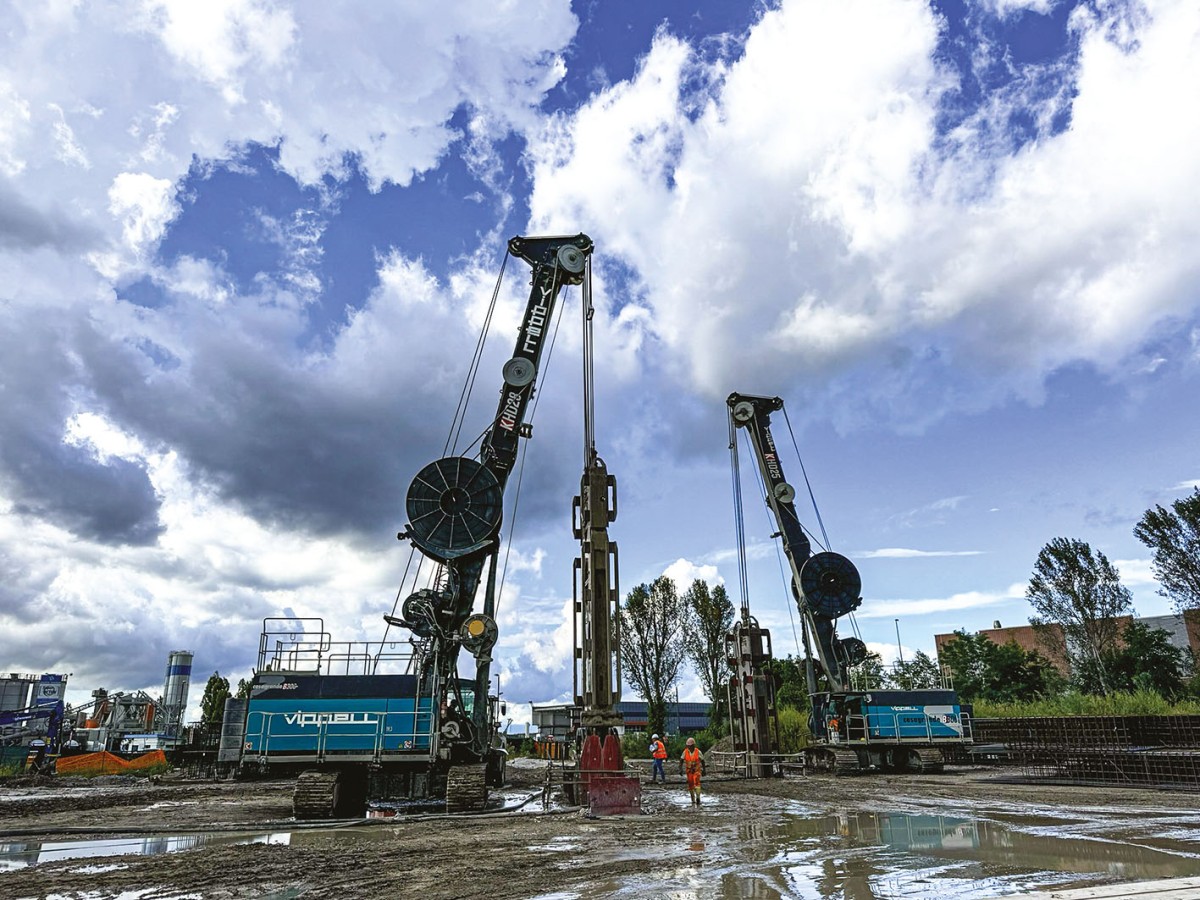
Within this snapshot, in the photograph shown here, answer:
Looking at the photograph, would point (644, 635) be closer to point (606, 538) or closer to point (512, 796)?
point (512, 796)

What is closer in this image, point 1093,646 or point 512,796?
point 512,796

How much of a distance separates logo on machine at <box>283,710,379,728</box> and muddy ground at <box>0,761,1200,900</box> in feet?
5.89

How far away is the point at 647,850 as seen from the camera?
35.1ft

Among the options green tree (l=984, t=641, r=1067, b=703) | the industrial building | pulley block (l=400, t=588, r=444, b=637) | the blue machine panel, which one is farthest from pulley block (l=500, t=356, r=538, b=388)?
green tree (l=984, t=641, r=1067, b=703)

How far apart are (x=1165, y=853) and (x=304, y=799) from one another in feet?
45.6

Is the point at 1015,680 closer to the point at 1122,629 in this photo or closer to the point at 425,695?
the point at 1122,629

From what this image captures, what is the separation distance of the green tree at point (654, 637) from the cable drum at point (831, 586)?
69.8 ft

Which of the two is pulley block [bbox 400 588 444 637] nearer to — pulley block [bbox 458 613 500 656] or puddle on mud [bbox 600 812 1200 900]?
pulley block [bbox 458 613 500 656]

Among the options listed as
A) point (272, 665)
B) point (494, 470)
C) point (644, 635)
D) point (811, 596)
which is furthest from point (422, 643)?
point (644, 635)

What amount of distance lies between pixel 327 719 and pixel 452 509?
5.30 m

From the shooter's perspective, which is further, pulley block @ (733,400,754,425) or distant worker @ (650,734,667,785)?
pulley block @ (733,400,754,425)

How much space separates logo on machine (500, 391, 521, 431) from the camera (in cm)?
2102

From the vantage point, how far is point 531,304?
22469 mm

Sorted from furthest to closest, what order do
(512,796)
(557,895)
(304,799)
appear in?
1. (512,796)
2. (304,799)
3. (557,895)
